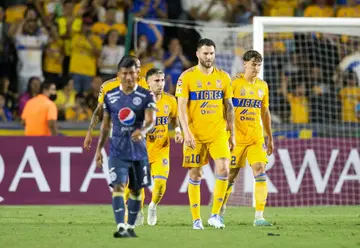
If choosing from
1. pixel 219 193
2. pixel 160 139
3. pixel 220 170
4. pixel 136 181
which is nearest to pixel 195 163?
pixel 220 170

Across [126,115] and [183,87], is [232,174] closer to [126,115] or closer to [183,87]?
[183,87]

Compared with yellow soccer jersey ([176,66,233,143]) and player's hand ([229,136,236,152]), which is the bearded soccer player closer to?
yellow soccer jersey ([176,66,233,143])

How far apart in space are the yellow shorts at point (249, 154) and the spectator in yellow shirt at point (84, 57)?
27.2 feet

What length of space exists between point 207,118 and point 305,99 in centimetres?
871

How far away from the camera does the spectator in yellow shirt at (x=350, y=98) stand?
1989 cm

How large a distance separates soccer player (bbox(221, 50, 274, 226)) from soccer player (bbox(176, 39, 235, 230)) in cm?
77

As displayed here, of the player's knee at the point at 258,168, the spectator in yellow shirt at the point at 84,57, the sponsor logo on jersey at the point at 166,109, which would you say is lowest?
the player's knee at the point at 258,168

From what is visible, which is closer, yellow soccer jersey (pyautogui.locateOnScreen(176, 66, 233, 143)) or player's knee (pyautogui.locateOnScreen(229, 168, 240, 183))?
yellow soccer jersey (pyautogui.locateOnScreen(176, 66, 233, 143))

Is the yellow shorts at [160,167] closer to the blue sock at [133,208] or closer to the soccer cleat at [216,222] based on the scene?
the soccer cleat at [216,222]

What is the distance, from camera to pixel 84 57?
20422 mm

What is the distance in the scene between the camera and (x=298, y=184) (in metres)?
17.5

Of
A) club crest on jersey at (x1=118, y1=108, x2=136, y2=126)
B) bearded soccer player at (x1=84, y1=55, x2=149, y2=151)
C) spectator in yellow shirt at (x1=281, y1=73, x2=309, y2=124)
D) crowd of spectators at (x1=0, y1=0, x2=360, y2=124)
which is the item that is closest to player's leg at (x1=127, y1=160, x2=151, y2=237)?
club crest on jersey at (x1=118, y1=108, x2=136, y2=126)

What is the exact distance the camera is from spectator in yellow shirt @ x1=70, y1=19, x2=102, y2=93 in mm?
20328

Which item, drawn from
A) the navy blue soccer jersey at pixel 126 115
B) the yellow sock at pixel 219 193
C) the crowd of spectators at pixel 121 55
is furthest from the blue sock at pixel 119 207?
the crowd of spectators at pixel 121 55
